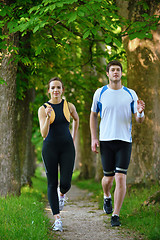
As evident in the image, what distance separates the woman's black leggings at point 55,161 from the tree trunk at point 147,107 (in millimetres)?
3253

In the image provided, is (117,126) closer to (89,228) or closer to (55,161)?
(55,161)

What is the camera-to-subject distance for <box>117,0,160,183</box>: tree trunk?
846 centimetres

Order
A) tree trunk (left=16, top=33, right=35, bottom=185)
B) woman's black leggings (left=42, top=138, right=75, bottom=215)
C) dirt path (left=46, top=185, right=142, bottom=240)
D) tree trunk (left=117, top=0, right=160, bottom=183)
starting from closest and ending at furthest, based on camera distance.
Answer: dirt path (left=46, top=185, right=142, bottom=240)
woman's black leggings (left=42, top=138, right=75, bottom=215)
tree trunk (left=117, top=0, right=160, bottom=183)
tree trunk (left=16, top=33, right=35, bottom=185)

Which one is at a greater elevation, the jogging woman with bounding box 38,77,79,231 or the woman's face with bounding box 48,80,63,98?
the woman's face with bounding box 48,80,63,98

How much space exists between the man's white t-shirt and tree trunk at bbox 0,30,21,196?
333cm

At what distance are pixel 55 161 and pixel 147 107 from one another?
3675 millimetres

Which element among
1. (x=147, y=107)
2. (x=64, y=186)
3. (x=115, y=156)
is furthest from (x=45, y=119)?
(x=147, y=107)

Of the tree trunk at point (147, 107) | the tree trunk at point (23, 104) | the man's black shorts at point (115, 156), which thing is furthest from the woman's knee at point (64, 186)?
the tree trunk at point (23, 104)

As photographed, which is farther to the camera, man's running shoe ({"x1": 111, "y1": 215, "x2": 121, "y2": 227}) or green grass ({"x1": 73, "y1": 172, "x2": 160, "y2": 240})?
man's running shoe ({"x1": 111, "y1": 215, "x2": 121, "y2": 227})

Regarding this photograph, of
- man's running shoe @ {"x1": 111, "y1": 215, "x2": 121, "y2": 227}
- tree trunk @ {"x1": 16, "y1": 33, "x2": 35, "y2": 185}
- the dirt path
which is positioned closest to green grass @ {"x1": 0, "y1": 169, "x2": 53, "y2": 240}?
the dirt path

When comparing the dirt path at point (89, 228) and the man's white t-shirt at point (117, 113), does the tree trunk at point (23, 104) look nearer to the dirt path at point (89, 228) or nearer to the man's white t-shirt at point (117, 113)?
the dirt path at point (89, 228)

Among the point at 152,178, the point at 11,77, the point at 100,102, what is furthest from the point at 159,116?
the point at 11,77

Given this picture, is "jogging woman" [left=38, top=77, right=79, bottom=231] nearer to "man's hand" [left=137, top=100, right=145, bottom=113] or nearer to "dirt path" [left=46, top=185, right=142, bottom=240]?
"dirt path" [left=46, top=185, right=142, bottom=240]

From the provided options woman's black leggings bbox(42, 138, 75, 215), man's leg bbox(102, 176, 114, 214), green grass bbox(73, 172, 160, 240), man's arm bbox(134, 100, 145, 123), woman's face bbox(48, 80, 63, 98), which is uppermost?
woman's face bbox(48, 80, 63, 98)
